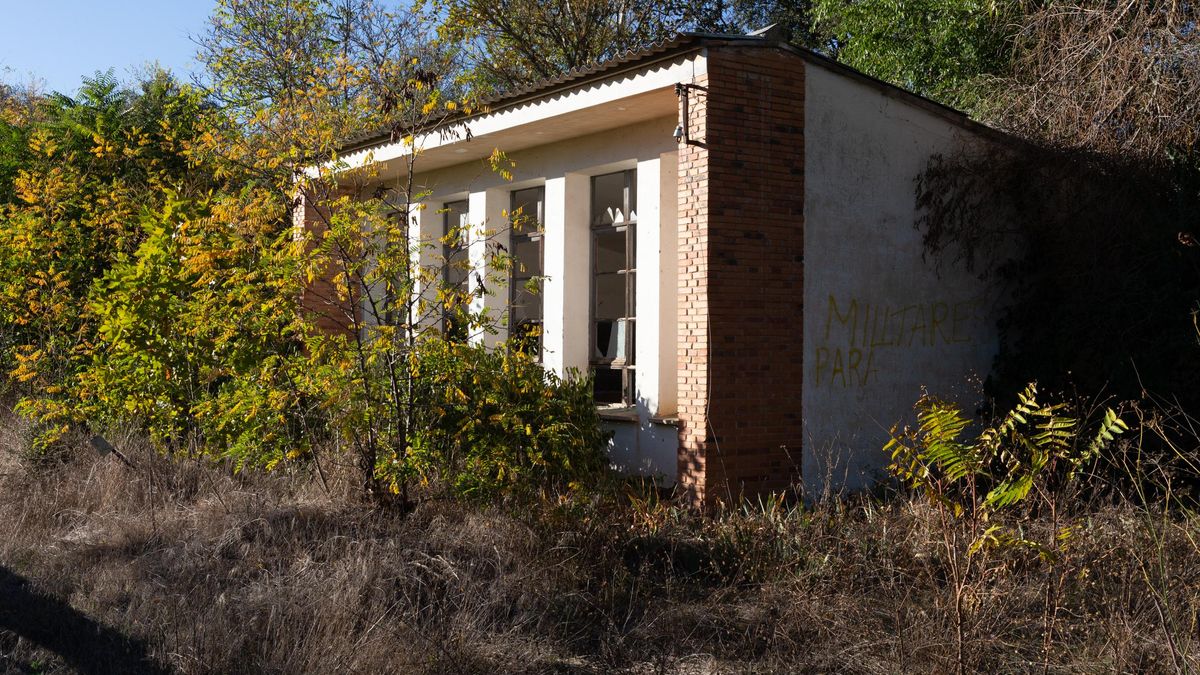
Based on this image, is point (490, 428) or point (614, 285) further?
point (614, 285)

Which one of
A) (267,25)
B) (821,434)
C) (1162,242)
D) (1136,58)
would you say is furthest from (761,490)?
(267,25)

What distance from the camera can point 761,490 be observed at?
28.9 ft

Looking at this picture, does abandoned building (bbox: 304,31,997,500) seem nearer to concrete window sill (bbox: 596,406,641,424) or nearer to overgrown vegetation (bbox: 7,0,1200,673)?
concrete window sill (bbox: 596,406,641,424)

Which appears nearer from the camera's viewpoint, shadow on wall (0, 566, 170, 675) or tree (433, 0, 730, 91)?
shadow on wall (0, 566, 170, 675)

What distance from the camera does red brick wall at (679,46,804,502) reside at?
28.0 feet

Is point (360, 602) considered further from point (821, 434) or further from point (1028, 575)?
point (821, 434)

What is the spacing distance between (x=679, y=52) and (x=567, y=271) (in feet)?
10.4

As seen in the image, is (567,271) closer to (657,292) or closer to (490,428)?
(657,292)

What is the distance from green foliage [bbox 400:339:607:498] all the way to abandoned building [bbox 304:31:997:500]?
3.55ft

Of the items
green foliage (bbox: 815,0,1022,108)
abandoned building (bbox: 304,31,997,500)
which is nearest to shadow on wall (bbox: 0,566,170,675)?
abandoned building (bbox: 304,31,997,500)

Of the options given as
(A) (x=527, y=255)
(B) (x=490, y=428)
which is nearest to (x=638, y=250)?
(A) (x=527, y=255)

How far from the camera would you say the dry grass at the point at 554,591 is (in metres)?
5.11

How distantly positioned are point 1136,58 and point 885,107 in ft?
11.8

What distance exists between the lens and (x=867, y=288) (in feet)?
32.2
